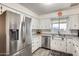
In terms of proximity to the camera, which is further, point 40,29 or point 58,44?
point 40,29

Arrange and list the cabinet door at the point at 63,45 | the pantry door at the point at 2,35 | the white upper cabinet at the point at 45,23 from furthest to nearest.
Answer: the white upper cabinet at the point at 45,23 → the cabinet door at the point at 63,45 → the pantry door at the point at 2,35

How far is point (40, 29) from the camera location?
3848 millimetres

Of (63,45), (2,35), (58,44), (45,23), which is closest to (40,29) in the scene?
(45,23)

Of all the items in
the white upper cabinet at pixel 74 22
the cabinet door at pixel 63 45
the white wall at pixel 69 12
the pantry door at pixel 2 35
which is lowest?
the cabinet door at pixel 63 45

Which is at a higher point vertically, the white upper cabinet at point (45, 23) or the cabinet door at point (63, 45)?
the white upper cabinet at point (45, 23)

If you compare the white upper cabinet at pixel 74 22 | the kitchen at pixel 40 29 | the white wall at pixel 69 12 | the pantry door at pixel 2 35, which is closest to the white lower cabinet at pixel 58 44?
the kitchen at pixel 40 29

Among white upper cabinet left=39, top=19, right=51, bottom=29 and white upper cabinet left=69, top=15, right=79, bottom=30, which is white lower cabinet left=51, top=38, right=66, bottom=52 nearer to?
white upper cabinet left=69, top=15, right=79, bottom=30

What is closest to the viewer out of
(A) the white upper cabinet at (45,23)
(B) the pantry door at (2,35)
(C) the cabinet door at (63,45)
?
(B) the pantry door at (2,35)

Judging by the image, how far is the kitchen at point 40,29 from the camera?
56.0 inches

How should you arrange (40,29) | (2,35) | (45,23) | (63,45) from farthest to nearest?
(40,29), (45,23), (63,45), (2,35)

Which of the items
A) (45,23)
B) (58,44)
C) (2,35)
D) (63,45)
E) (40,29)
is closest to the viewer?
(2,35)

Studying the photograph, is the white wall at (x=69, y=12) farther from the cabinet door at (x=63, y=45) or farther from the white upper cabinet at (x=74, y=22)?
the cabinet door at (x=63, y=45)

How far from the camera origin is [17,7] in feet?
6.28

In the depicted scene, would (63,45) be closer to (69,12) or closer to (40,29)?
(69,12)
